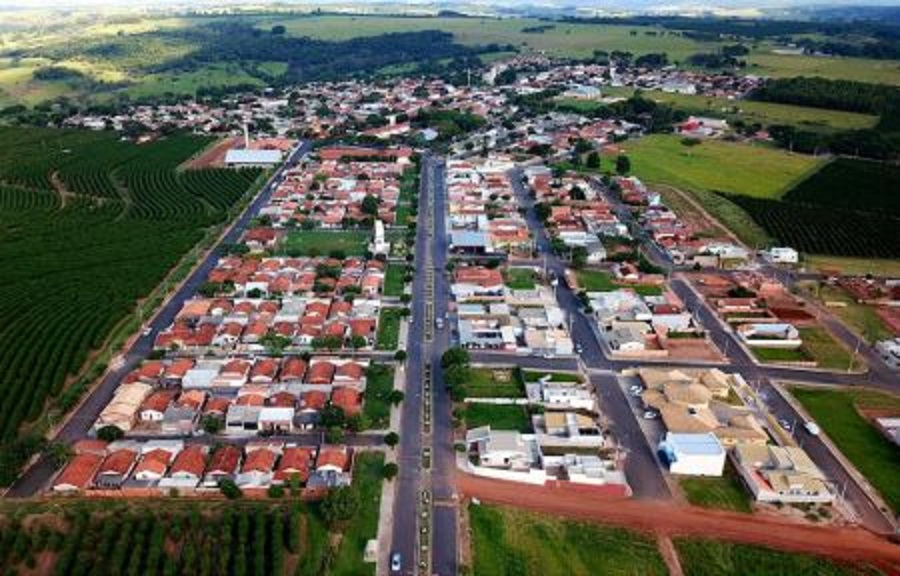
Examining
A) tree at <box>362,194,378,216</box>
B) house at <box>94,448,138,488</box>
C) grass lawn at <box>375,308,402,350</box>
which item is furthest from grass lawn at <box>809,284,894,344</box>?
house at <box>94,448,138,488</box>

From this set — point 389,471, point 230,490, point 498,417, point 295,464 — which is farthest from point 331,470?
point 498,417

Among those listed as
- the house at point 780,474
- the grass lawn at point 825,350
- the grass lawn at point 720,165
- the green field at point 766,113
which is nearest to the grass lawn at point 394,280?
the house at point 780,474

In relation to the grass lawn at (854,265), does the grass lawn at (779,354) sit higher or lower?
higher

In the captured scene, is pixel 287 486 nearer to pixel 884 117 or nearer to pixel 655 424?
pixel 655 424

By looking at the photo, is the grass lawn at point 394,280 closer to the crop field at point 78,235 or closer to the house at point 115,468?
the crop field at point 78,235

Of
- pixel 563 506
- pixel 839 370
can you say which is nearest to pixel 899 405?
pixel 839 370

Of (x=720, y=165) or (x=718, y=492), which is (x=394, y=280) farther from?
(x=720, y=165)

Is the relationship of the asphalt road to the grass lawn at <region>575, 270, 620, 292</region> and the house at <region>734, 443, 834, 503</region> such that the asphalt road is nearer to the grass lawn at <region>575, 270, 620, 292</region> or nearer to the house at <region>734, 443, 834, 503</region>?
the grass lawn at <region>575, 270, 620, 292</region>
